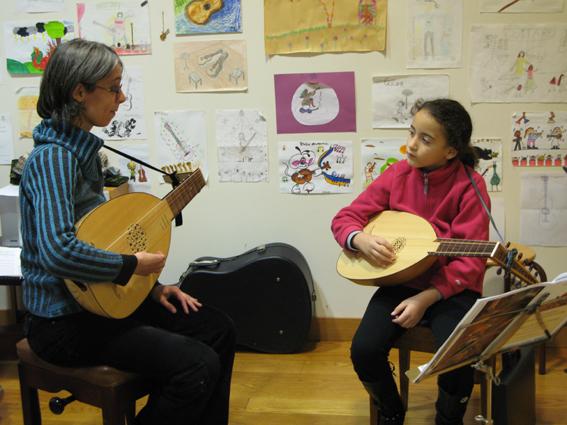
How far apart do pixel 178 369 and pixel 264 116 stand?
1421mm

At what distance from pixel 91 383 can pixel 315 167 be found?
4.76 ft

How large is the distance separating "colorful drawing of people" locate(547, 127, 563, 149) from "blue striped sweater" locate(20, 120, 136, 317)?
1.86 metres

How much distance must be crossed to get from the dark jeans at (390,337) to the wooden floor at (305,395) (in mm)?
435

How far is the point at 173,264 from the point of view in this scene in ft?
9.30

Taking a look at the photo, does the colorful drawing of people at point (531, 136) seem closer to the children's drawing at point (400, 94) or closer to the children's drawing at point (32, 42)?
the children's drawing at point (400, 94)

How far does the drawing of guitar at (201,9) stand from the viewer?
2564 millimetres

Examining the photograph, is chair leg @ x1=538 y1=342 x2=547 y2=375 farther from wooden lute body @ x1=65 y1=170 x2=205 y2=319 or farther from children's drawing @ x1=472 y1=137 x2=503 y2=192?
wooden lute body @ x1=65 y1=170 x2=205 y2=319

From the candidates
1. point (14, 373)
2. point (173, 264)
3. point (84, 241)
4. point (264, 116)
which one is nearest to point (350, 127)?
point (264, 116)

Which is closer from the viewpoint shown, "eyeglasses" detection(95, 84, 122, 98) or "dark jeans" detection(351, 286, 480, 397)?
"eyeglasses" detection(95, 84, 122, 98)

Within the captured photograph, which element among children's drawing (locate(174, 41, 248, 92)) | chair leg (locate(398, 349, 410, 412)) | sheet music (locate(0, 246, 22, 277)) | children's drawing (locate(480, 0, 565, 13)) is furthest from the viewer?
children's drawing (locate(174, 41, 248, 92))

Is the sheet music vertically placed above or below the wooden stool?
above

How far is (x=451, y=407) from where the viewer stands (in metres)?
1.72

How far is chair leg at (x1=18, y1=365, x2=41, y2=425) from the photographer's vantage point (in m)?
1.65

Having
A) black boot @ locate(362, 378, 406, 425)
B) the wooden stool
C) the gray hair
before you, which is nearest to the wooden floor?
black boot @ locate(362, 378, 406, 425)
